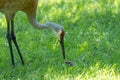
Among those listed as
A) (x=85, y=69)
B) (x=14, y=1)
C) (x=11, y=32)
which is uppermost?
(x=14, y=1)

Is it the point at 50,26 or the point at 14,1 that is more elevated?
the point at 14,1

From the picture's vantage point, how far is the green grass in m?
6.07

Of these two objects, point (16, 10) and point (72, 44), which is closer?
point (16, 10)

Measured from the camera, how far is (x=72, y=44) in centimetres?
713

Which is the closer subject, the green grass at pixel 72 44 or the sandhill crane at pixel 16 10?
the green grass at pixel 72 44

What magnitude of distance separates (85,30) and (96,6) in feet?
4.05

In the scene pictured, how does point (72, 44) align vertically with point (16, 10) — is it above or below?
below

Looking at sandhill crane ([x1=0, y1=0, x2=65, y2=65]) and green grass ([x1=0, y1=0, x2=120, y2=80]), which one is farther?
sandhill crane ([x1=0, y1=0, x2=65, y2=65])

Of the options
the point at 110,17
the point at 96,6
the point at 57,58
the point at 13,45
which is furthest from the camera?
the point at 96,6

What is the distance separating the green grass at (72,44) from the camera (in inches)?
239

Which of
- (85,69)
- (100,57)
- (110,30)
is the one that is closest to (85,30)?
(110,30)

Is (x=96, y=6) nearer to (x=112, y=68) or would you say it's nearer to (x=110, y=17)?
(x=110, y=17)

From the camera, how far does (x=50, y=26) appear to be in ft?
21.9

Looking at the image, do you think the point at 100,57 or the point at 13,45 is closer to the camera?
the point at 100,57
